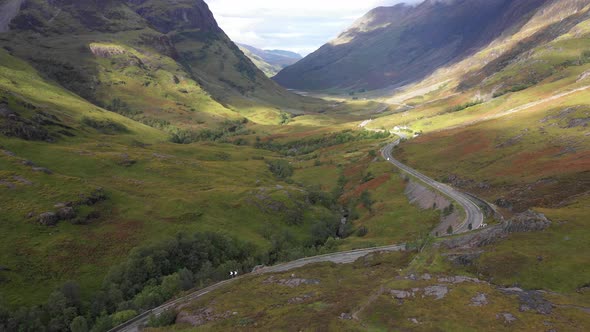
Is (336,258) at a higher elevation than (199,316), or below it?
below

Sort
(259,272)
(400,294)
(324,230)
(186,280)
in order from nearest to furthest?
1. (400,294)
2. (259,272)
3. (186,280)
4. (324,230)

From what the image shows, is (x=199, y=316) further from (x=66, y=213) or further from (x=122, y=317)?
(x=66, y=213)

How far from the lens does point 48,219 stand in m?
101

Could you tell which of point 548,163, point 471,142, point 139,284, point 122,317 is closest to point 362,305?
point 122,317

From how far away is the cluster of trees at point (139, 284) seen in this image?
7275cm

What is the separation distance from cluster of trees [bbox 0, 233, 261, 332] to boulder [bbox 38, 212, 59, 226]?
27461 mm

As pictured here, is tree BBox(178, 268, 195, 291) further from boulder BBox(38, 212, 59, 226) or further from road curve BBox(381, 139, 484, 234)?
road curve BBox(381, 139, 484, 234)

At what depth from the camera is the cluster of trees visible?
239ft

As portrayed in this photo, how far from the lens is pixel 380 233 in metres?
112

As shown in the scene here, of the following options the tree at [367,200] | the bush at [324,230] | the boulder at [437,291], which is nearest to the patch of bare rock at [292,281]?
the boulder at [437,291]

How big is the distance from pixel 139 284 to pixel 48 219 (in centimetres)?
3624

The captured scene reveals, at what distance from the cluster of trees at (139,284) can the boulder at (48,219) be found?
27461 millimetres

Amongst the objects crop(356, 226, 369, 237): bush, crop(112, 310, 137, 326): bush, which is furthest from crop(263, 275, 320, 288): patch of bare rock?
crop(356, 226, 369, 237): bush

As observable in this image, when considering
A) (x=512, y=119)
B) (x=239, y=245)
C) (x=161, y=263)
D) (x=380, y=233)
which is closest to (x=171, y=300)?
(x=161, y=263)
